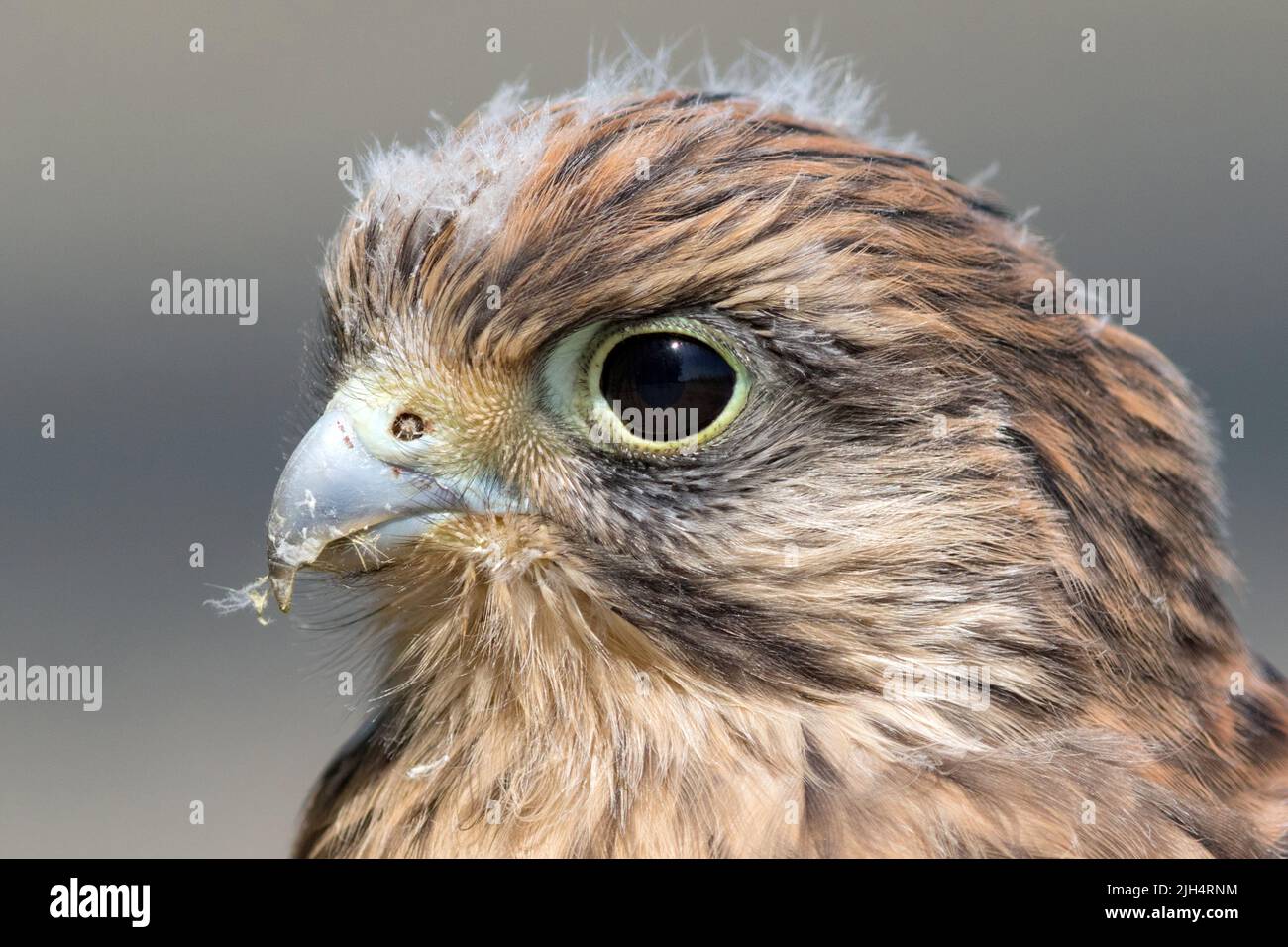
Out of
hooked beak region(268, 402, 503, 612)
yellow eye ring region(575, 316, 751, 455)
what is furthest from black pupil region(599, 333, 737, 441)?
hooked beak region(268, 402, 503, 612)

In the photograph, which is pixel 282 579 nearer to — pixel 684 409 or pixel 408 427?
pixel 408 427

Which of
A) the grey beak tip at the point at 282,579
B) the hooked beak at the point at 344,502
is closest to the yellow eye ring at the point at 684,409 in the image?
the hooked beak at the point at 344,502

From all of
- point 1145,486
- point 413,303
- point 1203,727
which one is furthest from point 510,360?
point 1203,727

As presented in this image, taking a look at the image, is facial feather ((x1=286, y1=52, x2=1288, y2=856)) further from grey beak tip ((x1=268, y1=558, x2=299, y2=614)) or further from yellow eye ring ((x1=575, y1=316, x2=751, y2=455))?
grey beak tip ((x1=268, y1=558, x2=299, y2=614))

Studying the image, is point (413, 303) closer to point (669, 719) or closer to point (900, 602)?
point (669, 719)

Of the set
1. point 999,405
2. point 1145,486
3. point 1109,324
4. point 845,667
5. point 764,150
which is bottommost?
point 845,667
